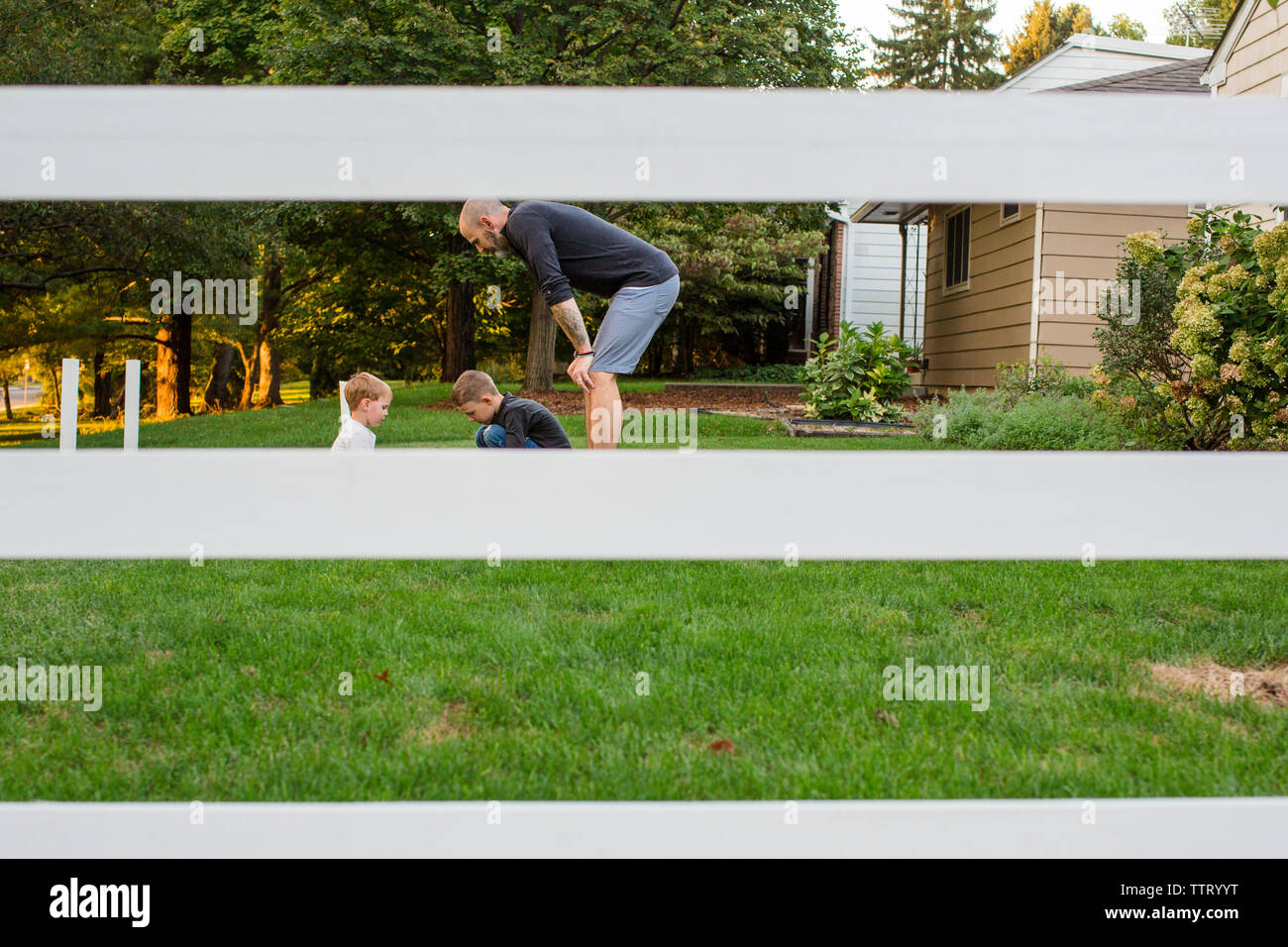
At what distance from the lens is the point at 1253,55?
8.36m

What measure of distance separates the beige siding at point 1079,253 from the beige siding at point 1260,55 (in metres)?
2.39

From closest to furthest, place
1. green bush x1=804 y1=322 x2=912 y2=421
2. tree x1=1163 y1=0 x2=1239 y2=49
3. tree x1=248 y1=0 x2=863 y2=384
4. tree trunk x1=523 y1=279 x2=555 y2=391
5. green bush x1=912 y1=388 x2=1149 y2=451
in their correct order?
1. green bush x1=912 y1=388 x2=1149 y2=451
2. green bush x1=804 y1=322 x2=912 y2=421
3. tree x1=248 y1=0 x2=863 y2=384
4. tree trunk x1=523 y1=279 x2=555 y2=391
5. tree x1=1163 y1=0 x2=1239 y2=49

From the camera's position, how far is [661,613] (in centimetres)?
354

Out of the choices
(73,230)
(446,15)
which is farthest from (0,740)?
(446,15)

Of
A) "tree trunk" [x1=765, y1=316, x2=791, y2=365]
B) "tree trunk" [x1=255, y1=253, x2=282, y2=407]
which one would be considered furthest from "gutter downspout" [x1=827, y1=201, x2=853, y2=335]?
"tree trunk" [x1=255, y1=253, x2=282, y2=407]

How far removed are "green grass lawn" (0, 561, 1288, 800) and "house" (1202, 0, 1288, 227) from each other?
5492 mm

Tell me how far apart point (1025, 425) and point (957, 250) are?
7331 mm

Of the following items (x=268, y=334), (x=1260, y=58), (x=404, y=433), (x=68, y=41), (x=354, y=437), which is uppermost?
(x=68, y=41)

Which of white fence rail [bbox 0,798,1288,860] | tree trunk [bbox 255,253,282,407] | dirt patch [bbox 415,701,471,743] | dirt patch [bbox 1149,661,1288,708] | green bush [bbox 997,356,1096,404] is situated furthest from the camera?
tree trunk [bbox 255,253,282,407]

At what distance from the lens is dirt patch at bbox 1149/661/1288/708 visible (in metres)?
2.72

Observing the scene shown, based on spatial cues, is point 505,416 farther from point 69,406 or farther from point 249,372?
point 249,372

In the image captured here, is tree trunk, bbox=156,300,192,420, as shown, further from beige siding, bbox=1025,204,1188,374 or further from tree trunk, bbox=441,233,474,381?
beige siding, bbox=1025,204,1188,374

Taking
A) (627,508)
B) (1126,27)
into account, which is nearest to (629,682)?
(627,508)
